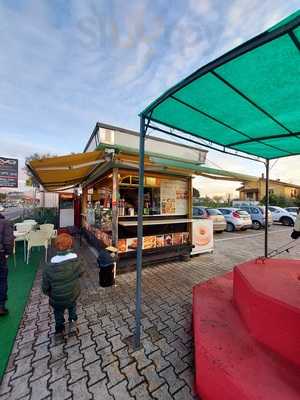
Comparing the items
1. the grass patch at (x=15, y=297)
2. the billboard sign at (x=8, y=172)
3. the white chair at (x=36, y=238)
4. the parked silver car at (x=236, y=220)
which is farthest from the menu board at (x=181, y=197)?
the billboard sign at (x=8, y=172)

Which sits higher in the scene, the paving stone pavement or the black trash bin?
the black trash bin

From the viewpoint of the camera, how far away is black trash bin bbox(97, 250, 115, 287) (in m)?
4.16

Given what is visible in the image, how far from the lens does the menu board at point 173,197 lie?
6410 millimetres

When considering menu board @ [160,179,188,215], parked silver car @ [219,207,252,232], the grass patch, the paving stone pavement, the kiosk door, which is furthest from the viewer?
parked silver car @ [219,207,252,232]

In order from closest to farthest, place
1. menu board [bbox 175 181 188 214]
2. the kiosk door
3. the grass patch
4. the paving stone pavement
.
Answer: the paving stone pavement < the grass patch < menu board [bbox 175 181 188 214] < the kiosk door

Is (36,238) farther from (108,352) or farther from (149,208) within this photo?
(108,352)

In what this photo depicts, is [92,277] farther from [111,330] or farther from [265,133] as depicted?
[265,133]

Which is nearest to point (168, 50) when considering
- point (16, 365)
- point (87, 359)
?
point (87, 359)

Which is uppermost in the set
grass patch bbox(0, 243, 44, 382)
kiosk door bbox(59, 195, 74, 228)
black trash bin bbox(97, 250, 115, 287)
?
kiosk door bbox(59, 195, 74, 228)

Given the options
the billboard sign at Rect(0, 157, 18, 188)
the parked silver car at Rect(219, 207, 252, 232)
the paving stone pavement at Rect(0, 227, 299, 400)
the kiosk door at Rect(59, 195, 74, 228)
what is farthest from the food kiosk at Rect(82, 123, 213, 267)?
the parked silver car at Rect(219, 207, 252, 232)

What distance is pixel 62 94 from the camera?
7.44 m

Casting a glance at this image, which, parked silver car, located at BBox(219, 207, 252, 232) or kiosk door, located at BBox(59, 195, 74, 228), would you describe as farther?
parked silver car, located at BBox(219, 207, 252, 232)

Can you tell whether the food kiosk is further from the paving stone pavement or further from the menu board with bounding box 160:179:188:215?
the paving stone pavement

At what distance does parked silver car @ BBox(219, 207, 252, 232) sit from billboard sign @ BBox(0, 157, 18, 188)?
42.2 feet
